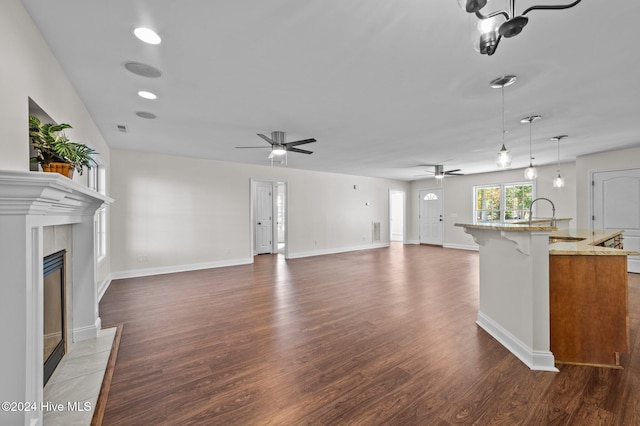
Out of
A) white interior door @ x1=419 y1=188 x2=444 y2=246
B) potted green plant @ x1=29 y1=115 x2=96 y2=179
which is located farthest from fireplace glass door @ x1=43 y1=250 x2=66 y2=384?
white interior door @ x1=419 y1=188 x2=444 y2=246

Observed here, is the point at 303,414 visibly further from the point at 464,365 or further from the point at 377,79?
the point at 377,79

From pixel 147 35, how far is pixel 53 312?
7.57 feet

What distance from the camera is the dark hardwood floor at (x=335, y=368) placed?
1752 millimetres

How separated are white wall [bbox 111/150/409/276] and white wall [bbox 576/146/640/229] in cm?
587

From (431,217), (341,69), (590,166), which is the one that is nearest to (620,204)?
(590,166)

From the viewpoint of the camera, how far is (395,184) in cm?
1025

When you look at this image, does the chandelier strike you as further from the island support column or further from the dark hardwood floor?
the dark hardwood floor

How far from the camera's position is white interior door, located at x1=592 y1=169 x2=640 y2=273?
546 centimetres

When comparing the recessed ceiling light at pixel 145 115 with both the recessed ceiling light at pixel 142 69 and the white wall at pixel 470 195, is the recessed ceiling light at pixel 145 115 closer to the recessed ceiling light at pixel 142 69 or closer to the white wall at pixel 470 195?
the recessed ceiling light at pixel 142 69

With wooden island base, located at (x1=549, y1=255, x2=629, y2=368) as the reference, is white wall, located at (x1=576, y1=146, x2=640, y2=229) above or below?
above

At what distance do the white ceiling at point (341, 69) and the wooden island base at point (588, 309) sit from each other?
1.72 meters

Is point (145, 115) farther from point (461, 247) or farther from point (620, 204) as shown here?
point (461, 247)

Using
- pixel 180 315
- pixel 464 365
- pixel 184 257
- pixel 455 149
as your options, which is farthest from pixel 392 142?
pixel 184 257

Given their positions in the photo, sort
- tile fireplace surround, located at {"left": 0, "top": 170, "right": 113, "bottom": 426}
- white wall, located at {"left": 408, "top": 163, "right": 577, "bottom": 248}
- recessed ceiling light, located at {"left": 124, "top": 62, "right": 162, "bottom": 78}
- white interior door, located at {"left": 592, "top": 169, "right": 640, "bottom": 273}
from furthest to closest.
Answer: white wall, located at {"left": 408, "top": 163, "right": 577, "bottom": 248}, white interior door, located at {"left": 592, "top": 169, "right": 640, "bottom": 273}, recessed ceiling light, located at {"left": 124, "top": 62, "right": 162, "bottom": 78}, tile fireplace surround, located at {"left": 0, "top": 170, "right": 113, "bottom": 426}
